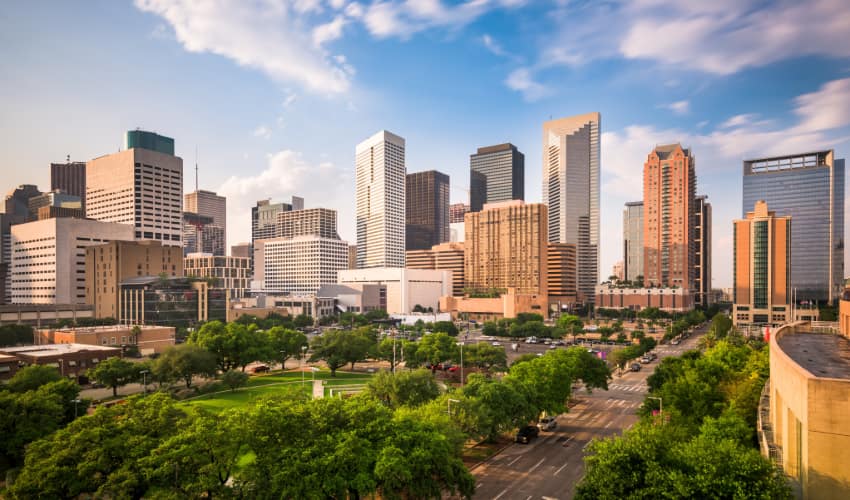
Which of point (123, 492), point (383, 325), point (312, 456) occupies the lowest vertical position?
point (383, 325)

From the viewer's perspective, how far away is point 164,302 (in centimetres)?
13425

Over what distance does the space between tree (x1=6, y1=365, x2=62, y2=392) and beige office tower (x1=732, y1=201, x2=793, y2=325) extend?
182 metres

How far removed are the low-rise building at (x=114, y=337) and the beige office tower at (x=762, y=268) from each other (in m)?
170

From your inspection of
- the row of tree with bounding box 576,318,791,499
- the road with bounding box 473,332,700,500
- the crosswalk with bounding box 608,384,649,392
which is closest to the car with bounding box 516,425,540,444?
Result: the road with bounding box 473,332,700,500

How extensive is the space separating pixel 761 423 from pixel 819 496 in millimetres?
18324

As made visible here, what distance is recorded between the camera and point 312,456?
29156 mm

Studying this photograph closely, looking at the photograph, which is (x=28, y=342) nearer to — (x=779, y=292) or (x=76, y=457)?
(x=76, y=457)

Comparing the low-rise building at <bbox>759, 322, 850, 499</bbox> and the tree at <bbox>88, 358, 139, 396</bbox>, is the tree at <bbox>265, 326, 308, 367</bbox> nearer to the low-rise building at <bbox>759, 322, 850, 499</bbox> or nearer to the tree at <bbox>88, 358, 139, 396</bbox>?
the tree at <bbox>88, 358, 139, 396</bbox>

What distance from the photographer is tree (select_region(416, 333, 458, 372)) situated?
274 feet

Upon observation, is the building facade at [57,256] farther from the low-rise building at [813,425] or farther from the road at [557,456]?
the low-rise building at [813,425]

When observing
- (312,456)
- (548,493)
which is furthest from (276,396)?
(548,493)

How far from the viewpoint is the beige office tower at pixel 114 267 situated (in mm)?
148375

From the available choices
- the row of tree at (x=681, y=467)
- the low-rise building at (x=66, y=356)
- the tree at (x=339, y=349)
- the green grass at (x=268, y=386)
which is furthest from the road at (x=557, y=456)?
the low-rise building at (x=66, y=356)

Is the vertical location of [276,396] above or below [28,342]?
above
